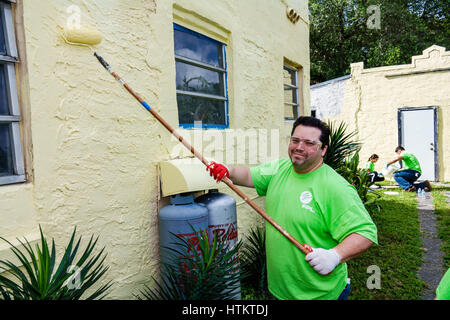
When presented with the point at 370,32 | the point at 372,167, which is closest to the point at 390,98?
the point at 372,167

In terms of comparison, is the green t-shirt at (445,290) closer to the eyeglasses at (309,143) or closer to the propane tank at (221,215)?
the eyeglasses at (309,143)

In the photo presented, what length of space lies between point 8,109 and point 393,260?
17.5ft

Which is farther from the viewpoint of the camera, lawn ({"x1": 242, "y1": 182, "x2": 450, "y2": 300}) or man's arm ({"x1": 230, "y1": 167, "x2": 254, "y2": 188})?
lawn ({"x1": 242, "y1": 182, "x2": 450, "y2": 300})

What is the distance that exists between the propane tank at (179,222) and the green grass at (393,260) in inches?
92.3

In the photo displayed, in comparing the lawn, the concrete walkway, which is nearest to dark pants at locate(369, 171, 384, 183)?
the lawn

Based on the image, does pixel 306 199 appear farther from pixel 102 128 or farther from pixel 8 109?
pixel 8 109

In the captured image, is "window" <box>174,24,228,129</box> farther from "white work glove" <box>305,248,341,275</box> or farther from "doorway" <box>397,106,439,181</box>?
"doorway" <box>397,106,439,181</box>

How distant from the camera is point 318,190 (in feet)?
7.22

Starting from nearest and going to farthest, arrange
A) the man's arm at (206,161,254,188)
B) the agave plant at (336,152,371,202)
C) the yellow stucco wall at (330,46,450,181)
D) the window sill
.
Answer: the window sill
the man's arm at (206,161,254,188)
the agave plant at (336,152,371,202)
the yellow stucco wall at (330,46,450,181)

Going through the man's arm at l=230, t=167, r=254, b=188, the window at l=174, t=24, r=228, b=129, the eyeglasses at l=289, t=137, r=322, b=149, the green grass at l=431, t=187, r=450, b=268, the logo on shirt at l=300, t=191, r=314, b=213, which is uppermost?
the window at l=174, t=24, r=228, b=129

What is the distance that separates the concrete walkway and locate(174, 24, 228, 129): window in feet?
11.3

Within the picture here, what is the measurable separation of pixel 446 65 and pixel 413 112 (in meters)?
1.81

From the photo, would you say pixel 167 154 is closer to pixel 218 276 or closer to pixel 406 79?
pixel 218 276

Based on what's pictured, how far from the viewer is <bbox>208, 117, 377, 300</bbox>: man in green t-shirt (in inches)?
79.6
